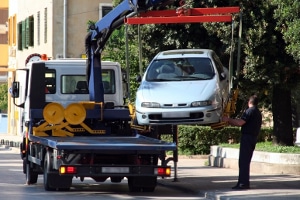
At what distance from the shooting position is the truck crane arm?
21469 millimetres

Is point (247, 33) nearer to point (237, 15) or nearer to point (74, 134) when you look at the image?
point (237, 15)

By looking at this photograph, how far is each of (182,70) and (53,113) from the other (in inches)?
110

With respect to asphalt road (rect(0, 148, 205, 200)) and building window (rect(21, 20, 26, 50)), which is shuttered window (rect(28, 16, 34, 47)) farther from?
asphalt road (rect(0, 148, 205, 200))

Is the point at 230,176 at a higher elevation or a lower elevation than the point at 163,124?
lower

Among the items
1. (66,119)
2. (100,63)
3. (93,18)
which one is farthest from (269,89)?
(93,18)

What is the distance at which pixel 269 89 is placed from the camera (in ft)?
87.7

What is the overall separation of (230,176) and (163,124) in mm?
4207

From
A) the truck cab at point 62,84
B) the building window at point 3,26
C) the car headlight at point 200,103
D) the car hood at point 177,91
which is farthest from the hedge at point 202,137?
the building window at point 3,26

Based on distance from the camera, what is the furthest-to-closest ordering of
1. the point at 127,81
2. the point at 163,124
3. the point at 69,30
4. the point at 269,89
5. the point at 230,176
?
the point at 69,30, the point at 269,89, the point at 230,176, the point at 127,81, the point at 163,124

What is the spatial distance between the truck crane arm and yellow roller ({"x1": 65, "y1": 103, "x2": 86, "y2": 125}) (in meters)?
1.17

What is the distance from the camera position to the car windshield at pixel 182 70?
836 inches

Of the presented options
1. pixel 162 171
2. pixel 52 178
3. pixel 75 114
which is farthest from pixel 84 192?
pixel 162 171

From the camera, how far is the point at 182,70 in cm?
2139

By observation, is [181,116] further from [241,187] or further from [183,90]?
[241,187]
